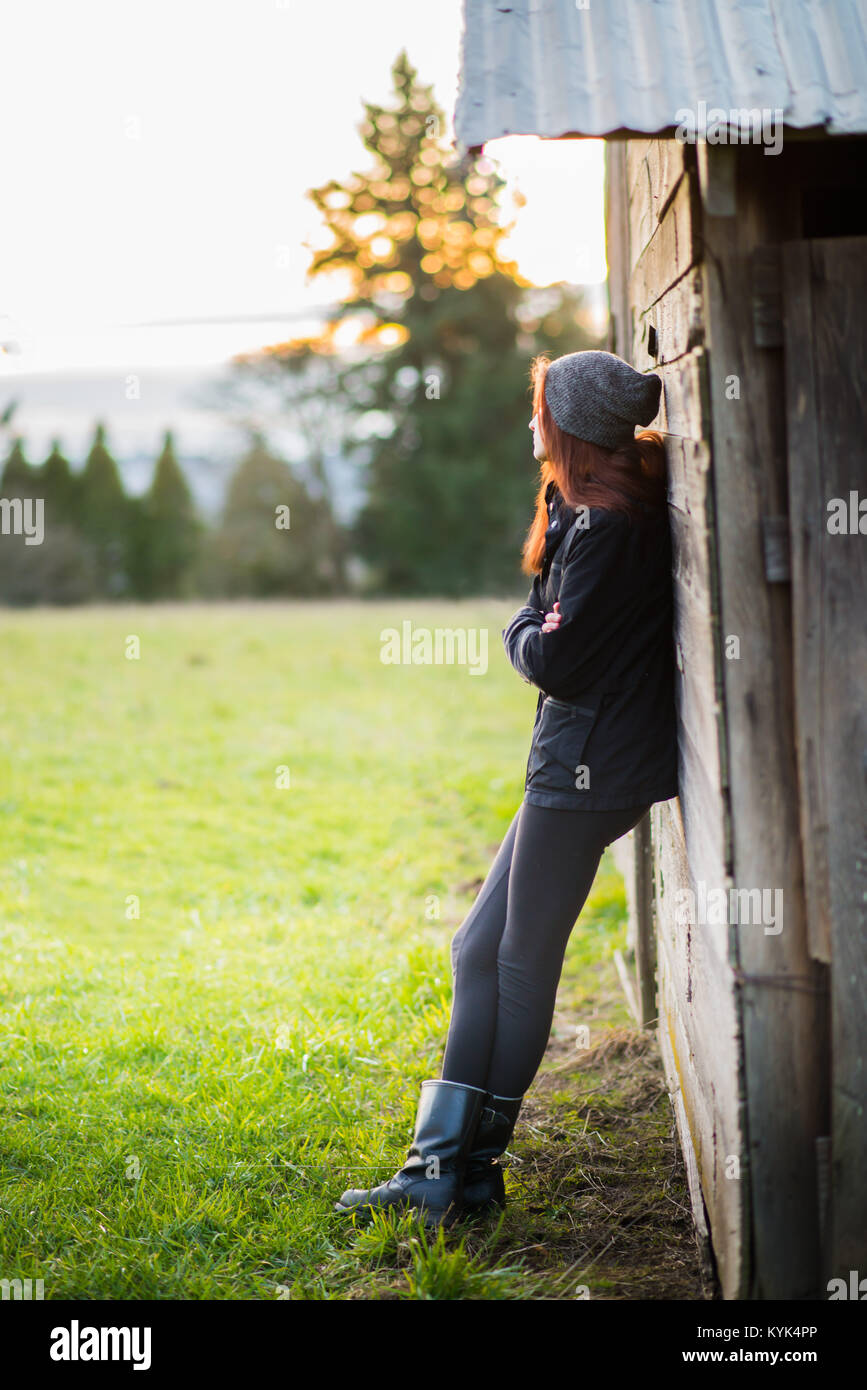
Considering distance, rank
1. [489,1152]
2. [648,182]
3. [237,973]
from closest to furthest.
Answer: [489,1152]
[648,182]
[237,973]

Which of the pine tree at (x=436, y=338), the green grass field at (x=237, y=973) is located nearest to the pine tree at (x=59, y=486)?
the pine tree at (x=436, y=338)

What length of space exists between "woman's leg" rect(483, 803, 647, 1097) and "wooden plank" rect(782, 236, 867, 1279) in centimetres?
65

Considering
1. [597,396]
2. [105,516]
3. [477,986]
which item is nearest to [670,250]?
[597,396]

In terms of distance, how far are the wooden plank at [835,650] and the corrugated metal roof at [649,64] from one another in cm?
31

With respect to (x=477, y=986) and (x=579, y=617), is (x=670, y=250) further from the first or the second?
(x=477, y=986)

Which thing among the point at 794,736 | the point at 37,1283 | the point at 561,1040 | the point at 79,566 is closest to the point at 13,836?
the point at 561,1040

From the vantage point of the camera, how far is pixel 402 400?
3033 cm

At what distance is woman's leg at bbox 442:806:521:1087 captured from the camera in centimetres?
305

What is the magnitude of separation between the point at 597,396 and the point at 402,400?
28.5m

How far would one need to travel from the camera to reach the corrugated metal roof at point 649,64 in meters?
2.19

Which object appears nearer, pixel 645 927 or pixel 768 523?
pixel 768 523

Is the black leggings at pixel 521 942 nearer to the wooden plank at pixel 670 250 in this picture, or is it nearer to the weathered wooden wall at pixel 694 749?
the weathered wooden wall at pixel 694 749

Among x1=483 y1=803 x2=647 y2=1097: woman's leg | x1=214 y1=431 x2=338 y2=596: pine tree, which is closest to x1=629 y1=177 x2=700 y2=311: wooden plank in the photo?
x1=483 y1=803 x2=647 y2=1097: woman's leg
